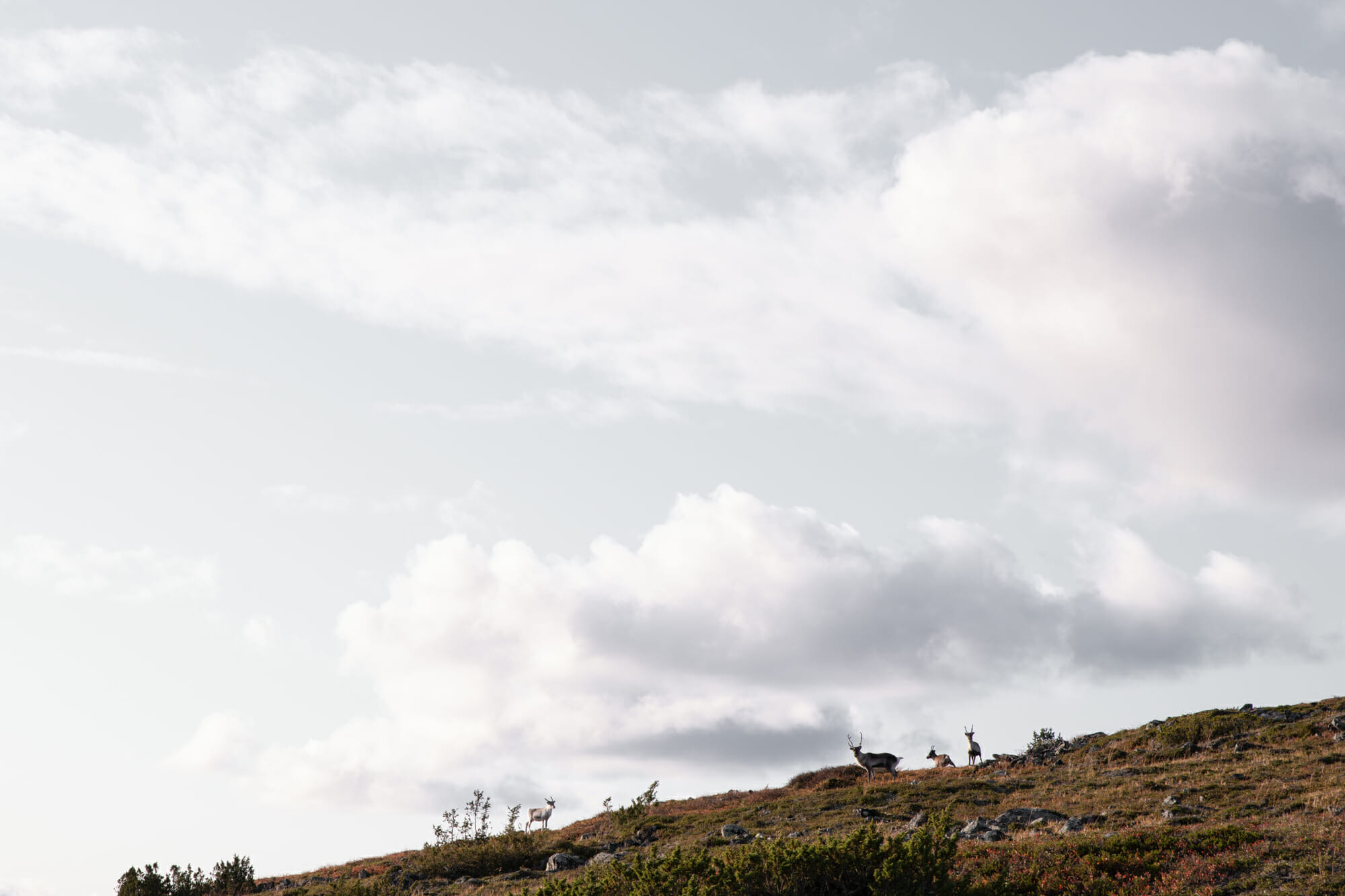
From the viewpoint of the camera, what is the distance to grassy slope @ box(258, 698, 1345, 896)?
808 inches

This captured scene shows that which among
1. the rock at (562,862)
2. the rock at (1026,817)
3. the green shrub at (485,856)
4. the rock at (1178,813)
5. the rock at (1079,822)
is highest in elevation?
the green shrub at (485,856)

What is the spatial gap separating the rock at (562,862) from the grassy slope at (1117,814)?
1719mm

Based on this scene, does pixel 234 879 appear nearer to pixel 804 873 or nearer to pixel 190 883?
pixel 190 883

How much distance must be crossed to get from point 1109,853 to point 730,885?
9809mm

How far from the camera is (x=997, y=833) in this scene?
85.6 ft

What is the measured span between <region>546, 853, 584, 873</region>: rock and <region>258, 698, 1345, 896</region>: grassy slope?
1.72 meters

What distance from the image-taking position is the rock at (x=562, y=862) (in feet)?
106

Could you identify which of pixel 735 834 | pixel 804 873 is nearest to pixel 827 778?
pixel 735 834

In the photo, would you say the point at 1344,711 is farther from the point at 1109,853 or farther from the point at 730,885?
the point at 730,885

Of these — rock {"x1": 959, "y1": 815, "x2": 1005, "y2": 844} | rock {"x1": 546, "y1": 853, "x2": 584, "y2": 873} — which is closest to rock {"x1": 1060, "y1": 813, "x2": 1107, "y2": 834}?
rock {"x1": 959, "y1": 815, "x2": 1005, "y2": 844}

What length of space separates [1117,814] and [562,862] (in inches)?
696

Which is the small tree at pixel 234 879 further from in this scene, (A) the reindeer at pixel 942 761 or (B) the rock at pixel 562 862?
(A) the reindeer at pixel 942 761

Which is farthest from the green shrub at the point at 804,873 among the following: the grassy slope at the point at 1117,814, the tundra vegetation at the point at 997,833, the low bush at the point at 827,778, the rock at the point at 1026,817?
the low bush at the point at 827,778

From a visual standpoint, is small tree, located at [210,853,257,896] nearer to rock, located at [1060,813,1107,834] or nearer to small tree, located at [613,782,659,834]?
small tree, located at [613,782,659,834]
